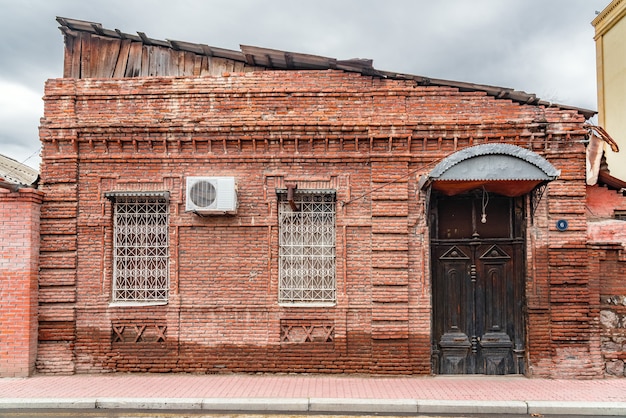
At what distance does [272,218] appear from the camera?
8609 mm

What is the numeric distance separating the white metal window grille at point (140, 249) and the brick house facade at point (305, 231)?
0.03 metres

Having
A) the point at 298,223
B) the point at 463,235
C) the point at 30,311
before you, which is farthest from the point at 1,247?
the point at 463,235

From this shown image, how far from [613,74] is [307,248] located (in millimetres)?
12464

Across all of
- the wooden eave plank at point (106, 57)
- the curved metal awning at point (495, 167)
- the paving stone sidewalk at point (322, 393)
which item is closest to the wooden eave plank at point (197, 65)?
the wooden eave plank at point (106, 57)

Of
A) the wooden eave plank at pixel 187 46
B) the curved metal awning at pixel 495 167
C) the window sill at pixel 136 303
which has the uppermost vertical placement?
the wooden eave plank at pixel 187 46

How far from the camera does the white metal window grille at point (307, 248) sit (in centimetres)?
863

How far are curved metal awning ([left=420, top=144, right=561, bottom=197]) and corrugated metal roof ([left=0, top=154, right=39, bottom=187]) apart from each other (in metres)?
7.45

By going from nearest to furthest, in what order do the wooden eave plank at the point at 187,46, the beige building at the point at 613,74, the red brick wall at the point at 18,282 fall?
the red brick wall at the point at 18,282 < the wooden eave plank at the point at 187,46 < the beige building at the point at 613,74

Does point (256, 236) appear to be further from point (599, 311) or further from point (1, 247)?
point (599, 311)

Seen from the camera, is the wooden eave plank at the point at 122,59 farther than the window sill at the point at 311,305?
Yes

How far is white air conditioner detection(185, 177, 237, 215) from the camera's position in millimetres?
8320

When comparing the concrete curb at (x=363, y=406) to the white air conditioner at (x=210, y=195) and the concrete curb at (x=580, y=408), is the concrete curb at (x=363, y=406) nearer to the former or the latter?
the concrete curb at (x=580, y=408)

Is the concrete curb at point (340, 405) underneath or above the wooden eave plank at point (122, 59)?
underneath

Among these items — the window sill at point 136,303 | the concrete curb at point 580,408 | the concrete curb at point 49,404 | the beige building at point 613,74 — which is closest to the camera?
the concrete curb at point 580,408
